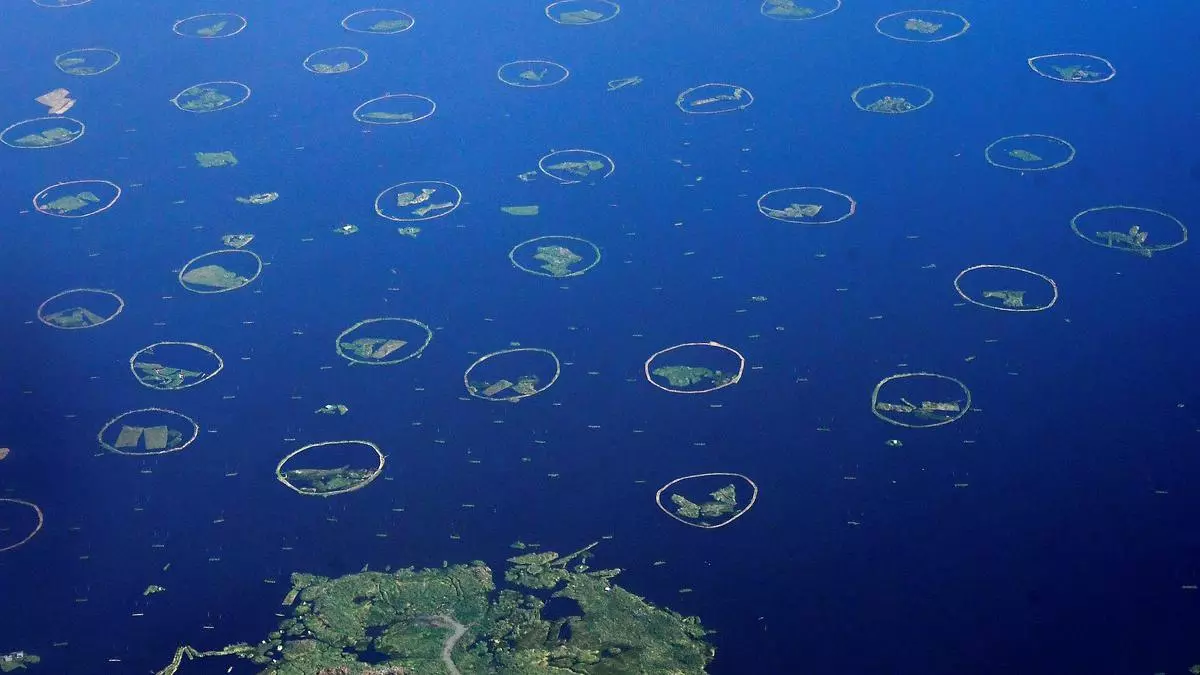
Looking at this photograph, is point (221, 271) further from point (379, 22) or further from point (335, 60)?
point (379, 22)

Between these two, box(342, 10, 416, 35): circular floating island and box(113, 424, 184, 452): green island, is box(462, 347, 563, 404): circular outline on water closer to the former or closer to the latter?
box(113, 424, 184, 452): green island

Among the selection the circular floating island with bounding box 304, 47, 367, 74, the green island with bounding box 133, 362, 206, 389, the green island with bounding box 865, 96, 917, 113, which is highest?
the green island with bounding box 865, 96, 917, 113

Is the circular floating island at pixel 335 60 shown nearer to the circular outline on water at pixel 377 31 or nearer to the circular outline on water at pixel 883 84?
the circular outline on water at pixel 377 31

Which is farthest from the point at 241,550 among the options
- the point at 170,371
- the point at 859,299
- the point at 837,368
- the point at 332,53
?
the point at 332,53

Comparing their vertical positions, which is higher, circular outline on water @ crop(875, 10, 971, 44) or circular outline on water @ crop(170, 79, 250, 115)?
circular outline on water @ crop(875, 10, 971, 44)

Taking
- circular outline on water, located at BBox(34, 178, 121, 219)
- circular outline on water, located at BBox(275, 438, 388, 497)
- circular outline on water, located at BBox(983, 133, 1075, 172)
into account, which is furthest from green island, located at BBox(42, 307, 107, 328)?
circular outline on water, located at BBox(983, 133, 1075, 172)

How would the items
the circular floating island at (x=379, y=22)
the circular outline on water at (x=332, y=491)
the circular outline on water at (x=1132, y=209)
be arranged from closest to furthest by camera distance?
the circular outline on water at (x=332, y=491) → the circular outline on water at (x=1132, y=209) → the circular floating island at (x=379, y=22)

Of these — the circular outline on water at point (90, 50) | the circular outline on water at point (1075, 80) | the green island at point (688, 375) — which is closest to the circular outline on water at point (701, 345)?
the green island at point (688, 375)
